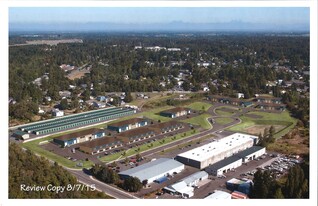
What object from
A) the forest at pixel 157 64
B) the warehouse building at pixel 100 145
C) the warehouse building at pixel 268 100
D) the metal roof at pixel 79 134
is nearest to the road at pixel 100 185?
the warehouse building at pixel 100 145

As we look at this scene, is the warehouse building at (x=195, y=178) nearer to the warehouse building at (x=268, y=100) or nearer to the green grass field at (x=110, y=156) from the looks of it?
the green grass field at (x=110, y=156)

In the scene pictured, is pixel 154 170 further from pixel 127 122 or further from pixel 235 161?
pixel 127 122

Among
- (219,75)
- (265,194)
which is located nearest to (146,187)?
(265,194)

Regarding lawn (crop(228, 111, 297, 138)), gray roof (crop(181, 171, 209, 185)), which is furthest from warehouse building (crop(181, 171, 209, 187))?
lawn (crop(228, 111, 297, 138))

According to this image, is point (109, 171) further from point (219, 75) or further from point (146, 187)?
point (219, 75)

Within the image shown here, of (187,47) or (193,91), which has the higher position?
(187,47)
